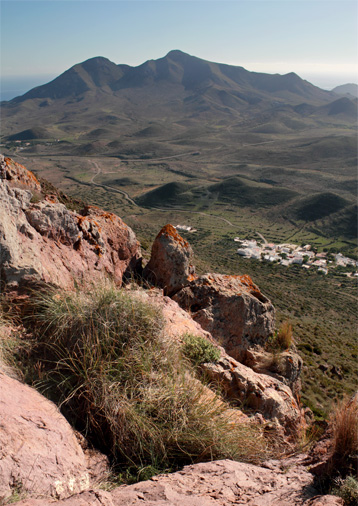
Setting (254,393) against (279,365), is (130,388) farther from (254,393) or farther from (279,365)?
(279,365)

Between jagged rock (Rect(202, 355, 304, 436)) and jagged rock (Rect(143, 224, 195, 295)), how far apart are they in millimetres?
3690

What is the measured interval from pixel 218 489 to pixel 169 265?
21.0 feet

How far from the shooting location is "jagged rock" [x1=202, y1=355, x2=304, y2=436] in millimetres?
4863

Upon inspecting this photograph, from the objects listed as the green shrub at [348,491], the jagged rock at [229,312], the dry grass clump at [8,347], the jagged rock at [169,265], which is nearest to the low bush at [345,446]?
the green shrub at [348,491]

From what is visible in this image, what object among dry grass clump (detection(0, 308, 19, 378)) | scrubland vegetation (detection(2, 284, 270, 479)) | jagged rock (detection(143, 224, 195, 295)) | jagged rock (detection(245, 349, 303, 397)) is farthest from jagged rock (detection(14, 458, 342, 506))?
jagged rock (detection(143, 224, 195, 295))

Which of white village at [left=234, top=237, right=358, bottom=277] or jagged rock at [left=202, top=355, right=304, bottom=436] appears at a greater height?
jagged rock at [left=202, top=355, right=304, bottom=436]

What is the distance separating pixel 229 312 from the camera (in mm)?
7957

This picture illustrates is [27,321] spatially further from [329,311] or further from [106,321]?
[329,311]

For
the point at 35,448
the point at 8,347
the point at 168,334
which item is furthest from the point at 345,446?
the point at 8,347

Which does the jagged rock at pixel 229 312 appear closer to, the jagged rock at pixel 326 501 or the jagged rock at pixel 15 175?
the jagged rock at pixel 15 175

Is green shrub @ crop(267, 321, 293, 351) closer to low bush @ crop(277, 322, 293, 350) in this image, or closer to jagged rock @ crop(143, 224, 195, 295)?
low bush @ crop(277, 322, 293, 350)

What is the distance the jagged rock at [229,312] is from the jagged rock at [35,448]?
4.69 metres

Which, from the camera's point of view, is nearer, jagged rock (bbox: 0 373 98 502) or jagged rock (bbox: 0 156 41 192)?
jagged rock (bbox: 0 373 98 502)

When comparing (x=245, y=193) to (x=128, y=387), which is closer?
(x=128, y=387)
